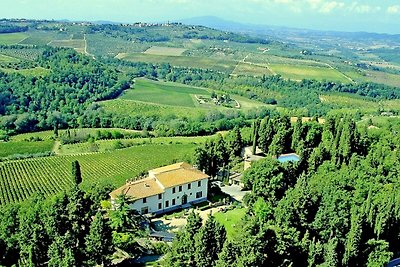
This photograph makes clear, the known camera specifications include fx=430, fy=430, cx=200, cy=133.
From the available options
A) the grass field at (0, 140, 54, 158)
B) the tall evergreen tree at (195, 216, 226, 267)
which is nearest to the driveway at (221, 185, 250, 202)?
the tall evergreen tree at (195, 216, 226, 267)

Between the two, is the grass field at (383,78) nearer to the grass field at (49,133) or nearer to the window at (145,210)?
the grass field at (49,133)

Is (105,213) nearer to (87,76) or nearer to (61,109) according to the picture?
(61,109)

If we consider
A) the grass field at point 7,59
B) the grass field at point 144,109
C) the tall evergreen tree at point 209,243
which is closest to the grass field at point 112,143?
the grass field at point 144,109

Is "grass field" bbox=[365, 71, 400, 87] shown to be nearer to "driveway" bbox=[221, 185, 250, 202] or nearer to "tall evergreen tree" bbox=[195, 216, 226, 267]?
"driveway" bbox=[221, 185, 250, 202]

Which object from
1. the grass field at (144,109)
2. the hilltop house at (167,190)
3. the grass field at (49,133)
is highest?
the hilltop house at (167,190)

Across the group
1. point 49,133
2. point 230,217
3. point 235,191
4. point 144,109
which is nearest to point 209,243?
point 230,217
